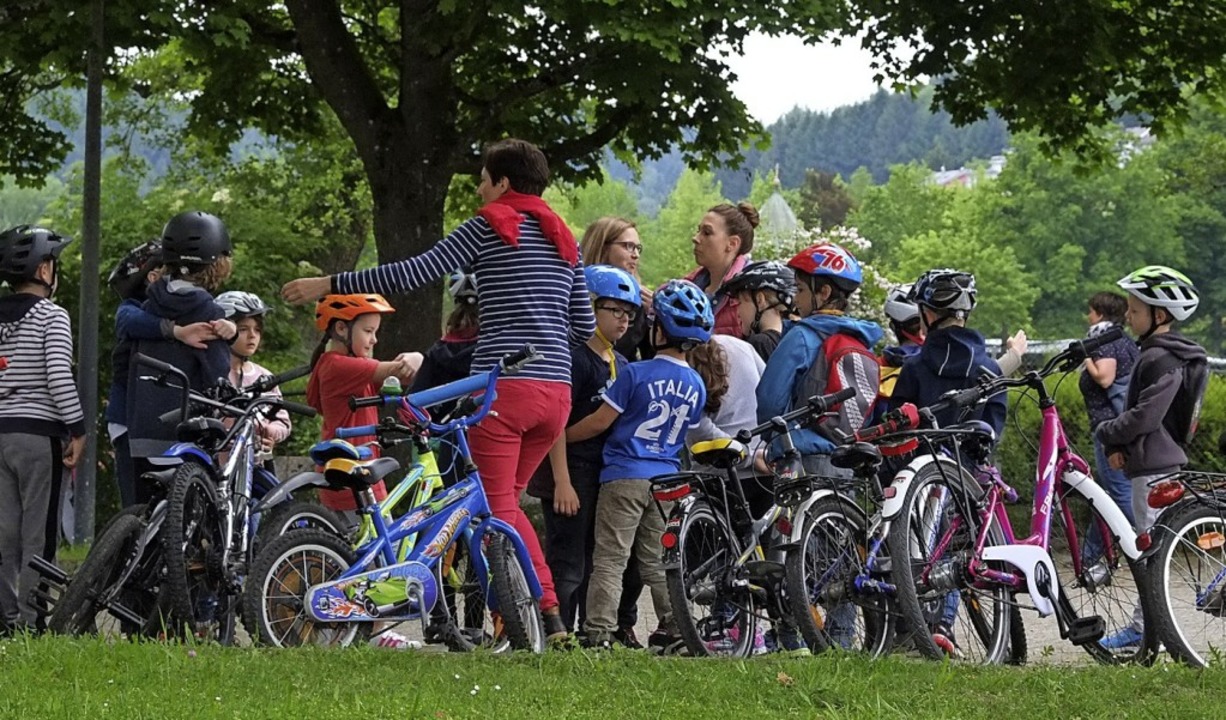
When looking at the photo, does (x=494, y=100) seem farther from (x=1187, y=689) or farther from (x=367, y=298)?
(x=1187, y=689)

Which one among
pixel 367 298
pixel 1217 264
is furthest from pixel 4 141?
pixel 1217 264

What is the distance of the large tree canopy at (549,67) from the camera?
15.3m

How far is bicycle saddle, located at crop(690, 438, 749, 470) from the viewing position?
A: 7.98 metres

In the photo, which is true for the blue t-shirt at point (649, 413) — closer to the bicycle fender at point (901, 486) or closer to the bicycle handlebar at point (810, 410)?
the bicycle handlebar at point (810, 410)

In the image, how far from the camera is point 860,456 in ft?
25.2

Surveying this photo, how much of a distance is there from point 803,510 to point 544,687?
181 cm

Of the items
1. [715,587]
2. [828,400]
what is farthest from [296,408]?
[828,400]

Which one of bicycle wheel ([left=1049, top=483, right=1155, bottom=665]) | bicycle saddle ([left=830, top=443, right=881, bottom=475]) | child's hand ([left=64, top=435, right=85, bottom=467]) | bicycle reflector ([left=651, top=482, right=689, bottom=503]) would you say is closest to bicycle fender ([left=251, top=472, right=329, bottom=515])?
bicycle reflector ([left=651, top=482, right=689, bottom=503])

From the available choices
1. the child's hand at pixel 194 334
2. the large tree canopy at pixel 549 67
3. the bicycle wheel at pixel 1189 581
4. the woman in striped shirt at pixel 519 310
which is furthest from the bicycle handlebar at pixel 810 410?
the large tree canopy at pixel 549 67

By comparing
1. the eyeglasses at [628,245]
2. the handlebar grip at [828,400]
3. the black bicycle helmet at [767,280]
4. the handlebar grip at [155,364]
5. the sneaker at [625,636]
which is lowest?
the sneaker at [625,636]

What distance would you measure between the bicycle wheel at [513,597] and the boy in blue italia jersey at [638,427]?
0.60 m

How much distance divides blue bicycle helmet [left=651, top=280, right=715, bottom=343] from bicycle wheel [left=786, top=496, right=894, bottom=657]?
0.99m

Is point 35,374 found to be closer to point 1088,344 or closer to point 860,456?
point 860,456

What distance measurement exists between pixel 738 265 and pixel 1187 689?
4128 mm
